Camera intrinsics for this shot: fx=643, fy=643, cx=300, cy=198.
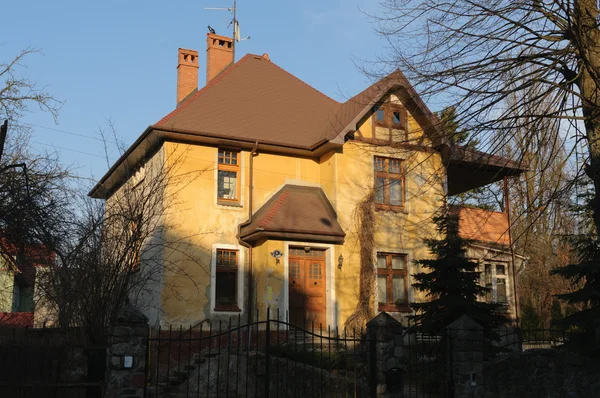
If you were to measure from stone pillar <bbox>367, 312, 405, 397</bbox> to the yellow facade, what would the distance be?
6.88 meters

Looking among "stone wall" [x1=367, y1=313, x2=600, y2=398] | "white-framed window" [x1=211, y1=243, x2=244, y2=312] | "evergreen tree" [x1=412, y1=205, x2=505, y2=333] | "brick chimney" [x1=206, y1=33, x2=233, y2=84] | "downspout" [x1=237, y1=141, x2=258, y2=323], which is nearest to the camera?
"stone wall" [x1=367, y1=313, x2=600, y2=398]

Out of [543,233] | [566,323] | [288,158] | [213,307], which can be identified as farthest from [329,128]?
[543,233]

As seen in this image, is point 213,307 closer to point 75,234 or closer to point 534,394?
point 75,234

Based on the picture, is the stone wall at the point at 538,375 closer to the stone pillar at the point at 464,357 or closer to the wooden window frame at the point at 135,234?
the stone pillar at the point at 464,357

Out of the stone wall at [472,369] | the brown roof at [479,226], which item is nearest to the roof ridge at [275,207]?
the stone wall at [472,369]

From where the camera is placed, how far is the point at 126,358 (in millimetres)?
8562

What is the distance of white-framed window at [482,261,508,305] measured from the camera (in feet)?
75.7

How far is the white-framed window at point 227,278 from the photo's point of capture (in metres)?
18.7

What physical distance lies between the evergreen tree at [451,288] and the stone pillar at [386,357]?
3561 millimetres

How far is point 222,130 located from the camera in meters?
19.4

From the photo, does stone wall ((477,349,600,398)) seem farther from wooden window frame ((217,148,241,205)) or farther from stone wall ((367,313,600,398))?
wooden window frame ((217,148,241,205))

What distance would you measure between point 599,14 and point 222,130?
1129 cm

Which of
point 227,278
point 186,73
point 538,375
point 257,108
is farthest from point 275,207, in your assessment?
point 186,73

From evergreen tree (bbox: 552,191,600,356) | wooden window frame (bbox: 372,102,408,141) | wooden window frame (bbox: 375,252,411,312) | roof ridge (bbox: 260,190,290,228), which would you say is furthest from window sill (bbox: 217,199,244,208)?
evergreen tree (bbox: 552,191,600,356)
